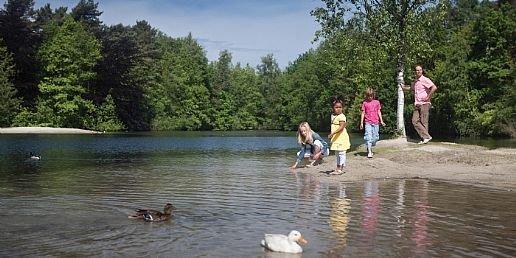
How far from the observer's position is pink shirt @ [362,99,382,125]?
19.8 metres

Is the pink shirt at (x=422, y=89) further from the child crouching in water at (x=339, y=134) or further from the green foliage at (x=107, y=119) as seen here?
the green foliage at (x=107, y=119)

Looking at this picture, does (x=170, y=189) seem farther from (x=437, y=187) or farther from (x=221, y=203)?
(x=437, y=187)

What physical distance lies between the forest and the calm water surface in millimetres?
13836

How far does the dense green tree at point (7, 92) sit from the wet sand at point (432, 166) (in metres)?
61.3

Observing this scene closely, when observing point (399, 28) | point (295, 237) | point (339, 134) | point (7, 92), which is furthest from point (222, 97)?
point (295, 237)

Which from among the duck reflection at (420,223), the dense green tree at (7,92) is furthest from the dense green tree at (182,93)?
the duck reflection at (420,223)

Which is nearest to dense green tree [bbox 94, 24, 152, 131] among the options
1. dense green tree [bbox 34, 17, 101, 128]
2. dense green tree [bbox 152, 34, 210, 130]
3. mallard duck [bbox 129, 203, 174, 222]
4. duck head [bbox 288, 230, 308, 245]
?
dense green tree [bbox 34, 17, 101, 128]

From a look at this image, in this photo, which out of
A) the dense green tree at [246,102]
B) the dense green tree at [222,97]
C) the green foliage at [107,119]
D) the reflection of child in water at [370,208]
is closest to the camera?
the reflection of child in water at [370,208]

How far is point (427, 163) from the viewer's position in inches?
744

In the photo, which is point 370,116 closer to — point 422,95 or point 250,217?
point 422,95

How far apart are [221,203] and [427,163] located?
369 inches

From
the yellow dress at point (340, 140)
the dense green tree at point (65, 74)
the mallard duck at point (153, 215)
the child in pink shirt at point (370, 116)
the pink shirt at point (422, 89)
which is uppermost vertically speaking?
the dense green tree at point (65, 74)

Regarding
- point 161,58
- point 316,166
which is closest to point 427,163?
point 316,166

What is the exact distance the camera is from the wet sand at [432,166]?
15.9 meters
